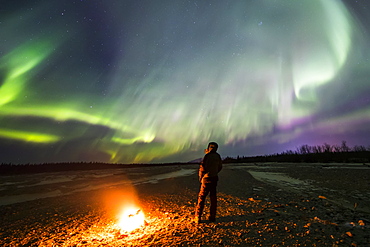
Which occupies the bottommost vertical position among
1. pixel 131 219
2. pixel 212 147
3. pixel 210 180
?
pixel 131 219

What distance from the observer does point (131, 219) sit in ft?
24.0

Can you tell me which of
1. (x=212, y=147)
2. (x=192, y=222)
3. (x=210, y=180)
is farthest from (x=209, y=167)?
(x=192, y=222)

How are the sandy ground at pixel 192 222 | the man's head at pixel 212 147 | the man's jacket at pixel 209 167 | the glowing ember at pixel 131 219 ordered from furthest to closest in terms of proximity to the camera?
1. the man's head at pixel 212 147
2. the man's jacket at pixel 209 167
3. the glowing ember at pixel 131 219
4. the sandy ground at pixel 192 222

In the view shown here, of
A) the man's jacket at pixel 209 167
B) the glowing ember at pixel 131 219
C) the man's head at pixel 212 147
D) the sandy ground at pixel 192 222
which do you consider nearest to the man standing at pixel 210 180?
the man's jacket at pixel 209 167

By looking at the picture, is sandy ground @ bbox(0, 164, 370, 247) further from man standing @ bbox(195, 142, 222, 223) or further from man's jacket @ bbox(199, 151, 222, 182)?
man's jacket @ bbox(199, 151, 222, 182)

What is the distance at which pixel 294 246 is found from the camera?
499 cm

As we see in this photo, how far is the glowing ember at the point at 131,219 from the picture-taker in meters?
6.55

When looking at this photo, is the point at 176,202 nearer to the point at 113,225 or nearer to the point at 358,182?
the point at 113,225

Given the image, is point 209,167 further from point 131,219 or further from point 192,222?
point 131,219

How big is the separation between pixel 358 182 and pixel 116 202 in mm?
15621

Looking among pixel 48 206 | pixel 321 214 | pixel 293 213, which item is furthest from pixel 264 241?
pixel 48 206

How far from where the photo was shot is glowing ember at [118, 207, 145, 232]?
21.5 feet

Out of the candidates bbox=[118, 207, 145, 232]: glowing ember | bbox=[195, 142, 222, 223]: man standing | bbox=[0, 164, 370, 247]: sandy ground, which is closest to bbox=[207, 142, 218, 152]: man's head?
bbox=[195, 142, 222, 223]: man standing

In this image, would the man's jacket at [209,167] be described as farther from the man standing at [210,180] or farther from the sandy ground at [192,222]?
the sandy ground at [192,222]
